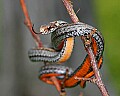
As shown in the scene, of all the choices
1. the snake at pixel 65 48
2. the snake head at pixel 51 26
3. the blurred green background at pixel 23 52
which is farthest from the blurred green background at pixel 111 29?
the snake head at pixel 51 26

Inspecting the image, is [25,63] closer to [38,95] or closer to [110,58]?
[38,95]

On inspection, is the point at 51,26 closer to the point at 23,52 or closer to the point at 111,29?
the point at 23,52

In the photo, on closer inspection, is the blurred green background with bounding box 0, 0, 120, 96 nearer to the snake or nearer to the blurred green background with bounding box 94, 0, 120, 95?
the blurred green background with bounding box 94, 0, 120, 95

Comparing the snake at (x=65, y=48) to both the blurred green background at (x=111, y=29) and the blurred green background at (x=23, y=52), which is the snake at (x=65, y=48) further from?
the blurred green background at (x=111, y=29)

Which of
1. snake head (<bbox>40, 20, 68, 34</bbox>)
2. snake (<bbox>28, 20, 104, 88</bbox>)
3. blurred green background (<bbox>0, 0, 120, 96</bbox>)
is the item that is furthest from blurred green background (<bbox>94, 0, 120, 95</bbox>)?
snake head (<bbox>40, 20, 68, 34</bbox>)

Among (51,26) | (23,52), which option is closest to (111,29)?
(23,52)

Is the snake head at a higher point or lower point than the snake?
higher

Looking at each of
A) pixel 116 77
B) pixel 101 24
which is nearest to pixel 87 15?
pixel 101 24
